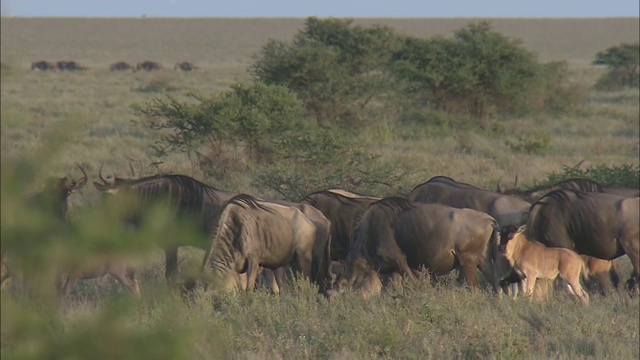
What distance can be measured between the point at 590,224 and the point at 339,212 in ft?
7.00

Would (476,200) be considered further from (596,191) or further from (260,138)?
(260,138)

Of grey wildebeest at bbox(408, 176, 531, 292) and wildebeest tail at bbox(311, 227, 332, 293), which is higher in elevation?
grey wildebeest at bbox(408, 176, 531, 292)

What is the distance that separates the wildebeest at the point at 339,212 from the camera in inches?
357

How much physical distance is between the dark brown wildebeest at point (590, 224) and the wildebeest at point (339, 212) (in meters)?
1.49

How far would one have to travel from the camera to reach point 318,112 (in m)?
21.2

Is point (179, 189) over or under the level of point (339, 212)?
over

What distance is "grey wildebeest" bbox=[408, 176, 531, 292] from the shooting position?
921cm

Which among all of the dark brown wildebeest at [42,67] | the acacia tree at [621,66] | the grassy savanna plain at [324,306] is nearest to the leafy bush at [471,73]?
the grassy savanna plain at [324,306]

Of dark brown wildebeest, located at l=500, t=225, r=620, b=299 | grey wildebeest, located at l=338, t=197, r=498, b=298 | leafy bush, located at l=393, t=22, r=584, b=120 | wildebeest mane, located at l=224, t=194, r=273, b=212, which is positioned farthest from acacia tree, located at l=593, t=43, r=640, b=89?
wildebeest mane, located at l=224, t=194, r=273, b=212

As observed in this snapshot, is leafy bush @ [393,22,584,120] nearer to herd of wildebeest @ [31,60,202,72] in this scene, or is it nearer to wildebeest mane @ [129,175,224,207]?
wildebeest mane @ [129,175,224,207]

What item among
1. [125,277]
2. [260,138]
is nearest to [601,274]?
[125,277]

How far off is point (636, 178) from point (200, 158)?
644 centimetres

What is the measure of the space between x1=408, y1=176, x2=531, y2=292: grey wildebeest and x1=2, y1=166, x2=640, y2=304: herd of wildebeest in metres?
0.25

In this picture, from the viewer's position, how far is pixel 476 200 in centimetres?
935
